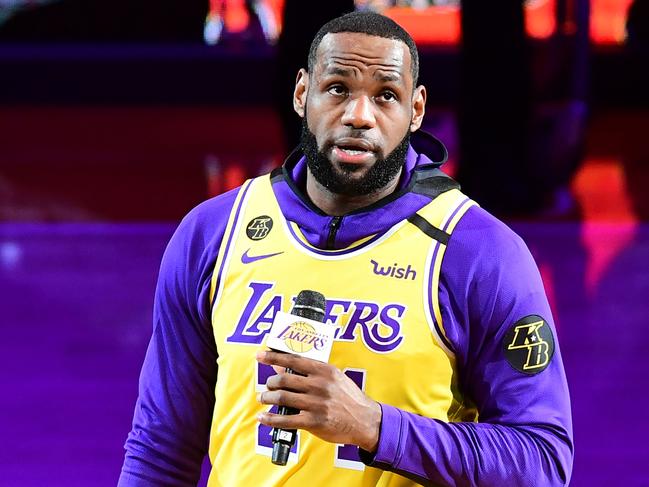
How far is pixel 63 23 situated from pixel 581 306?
764 cm

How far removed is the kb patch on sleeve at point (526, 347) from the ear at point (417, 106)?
1.24 feet

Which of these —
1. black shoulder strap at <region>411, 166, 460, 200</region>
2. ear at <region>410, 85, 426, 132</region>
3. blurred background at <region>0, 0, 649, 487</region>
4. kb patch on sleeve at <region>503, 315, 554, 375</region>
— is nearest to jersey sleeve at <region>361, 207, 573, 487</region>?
kb patch on sleeve at <region>503, 315, 554, 375</region>

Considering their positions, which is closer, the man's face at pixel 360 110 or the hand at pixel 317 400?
the hand at pixel 317 400

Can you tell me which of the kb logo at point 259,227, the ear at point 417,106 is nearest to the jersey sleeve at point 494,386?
the ear at point 417,106

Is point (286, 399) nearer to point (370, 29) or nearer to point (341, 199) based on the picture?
point (341, 199)

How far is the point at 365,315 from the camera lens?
1.87m

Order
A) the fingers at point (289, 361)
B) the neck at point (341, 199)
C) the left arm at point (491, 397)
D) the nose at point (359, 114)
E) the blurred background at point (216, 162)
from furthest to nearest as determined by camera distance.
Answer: the blurred background at point (216, 162) → the neck at point (341, 199) → the nose at point (359, 114) → the left arm at point (491, 397) → the fingers at point (289, 361)

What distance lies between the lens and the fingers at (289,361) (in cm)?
160

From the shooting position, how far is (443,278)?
188 centimetres

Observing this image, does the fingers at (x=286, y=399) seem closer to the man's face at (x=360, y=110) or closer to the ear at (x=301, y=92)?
the man's face at (x=360, y=110)

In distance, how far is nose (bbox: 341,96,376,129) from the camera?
6.16ft

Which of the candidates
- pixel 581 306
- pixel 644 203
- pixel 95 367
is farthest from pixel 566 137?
pixel 95 367

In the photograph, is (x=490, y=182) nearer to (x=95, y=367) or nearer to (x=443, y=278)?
(x=95, y=367)

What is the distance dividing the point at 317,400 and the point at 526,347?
0.37m
